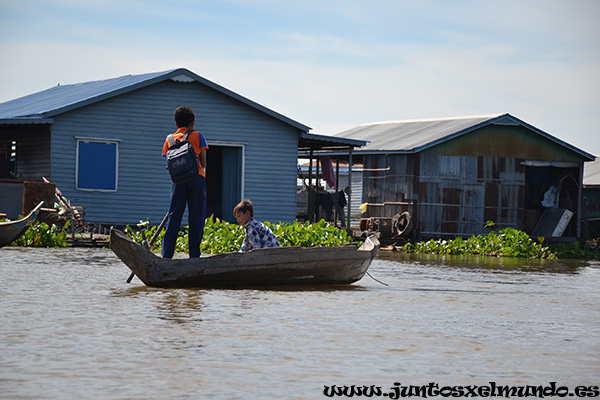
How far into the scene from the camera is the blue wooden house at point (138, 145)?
890 inches

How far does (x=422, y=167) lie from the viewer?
28.6 meters

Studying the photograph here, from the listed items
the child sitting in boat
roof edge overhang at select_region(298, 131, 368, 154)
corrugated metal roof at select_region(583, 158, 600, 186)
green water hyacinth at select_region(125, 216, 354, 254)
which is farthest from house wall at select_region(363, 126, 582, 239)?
the child sitting in boat

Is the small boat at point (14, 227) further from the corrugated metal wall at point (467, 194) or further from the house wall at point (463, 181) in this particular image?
the corrugated metal wall at point (467, 194)

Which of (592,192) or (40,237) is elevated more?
(592,192)

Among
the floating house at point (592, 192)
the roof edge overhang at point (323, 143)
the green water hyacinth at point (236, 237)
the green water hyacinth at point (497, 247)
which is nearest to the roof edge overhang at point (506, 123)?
the roof edge overhang at point (323, 143)

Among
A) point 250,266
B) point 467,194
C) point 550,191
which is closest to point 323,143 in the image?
point 467,194

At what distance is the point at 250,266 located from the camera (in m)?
11.4

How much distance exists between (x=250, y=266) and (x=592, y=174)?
3155 centimetres

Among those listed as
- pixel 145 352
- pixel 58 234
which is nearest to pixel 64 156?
pixel 58 234

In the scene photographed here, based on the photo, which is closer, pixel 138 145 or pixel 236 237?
pixel 236 237

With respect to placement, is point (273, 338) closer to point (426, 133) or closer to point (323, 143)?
point (323, 143)

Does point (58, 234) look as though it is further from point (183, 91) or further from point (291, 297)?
point (291, 297)

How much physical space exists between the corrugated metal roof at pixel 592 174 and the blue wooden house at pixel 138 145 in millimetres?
16377

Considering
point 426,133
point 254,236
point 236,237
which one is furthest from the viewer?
point 426,133
